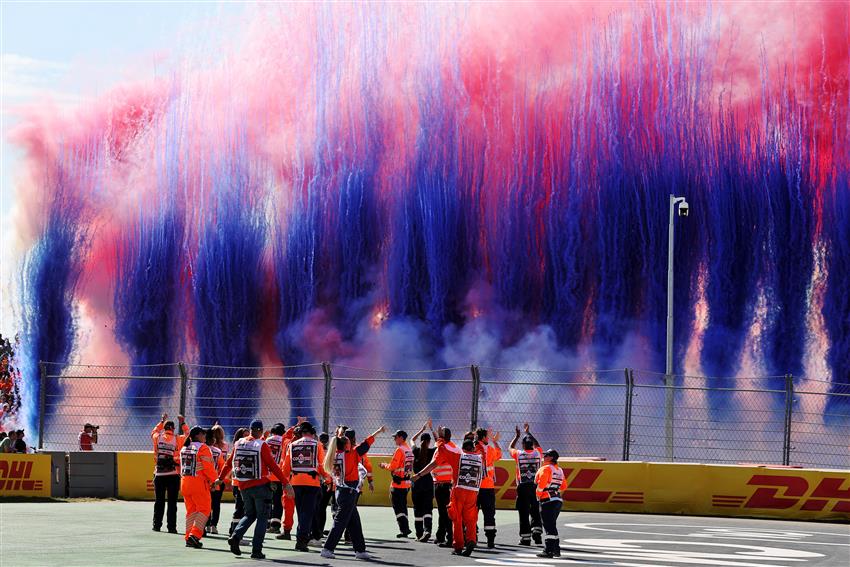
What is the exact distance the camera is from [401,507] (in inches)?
850

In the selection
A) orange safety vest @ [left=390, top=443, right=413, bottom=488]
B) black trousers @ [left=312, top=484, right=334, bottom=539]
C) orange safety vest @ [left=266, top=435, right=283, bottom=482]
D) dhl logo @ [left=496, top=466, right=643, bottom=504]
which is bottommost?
dhl logo @ [left=496, top=466, right=643, bottom=504]

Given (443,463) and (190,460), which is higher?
(190,460)

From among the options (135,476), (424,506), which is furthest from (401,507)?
(135,476)

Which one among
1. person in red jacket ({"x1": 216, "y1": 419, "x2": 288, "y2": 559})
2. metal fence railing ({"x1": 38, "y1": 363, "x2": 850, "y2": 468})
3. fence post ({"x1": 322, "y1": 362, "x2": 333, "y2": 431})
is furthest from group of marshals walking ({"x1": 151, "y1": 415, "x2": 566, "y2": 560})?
metal fence railing ({"x1": 38, "y1": 363, "x2": 850, "y2": 468})

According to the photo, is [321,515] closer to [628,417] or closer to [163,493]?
[163,493]

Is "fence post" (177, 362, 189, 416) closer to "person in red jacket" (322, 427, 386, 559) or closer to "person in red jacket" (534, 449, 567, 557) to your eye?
"person in red jacket" (322, 427, 386, 559)

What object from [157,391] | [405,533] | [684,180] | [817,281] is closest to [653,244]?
[684,180]

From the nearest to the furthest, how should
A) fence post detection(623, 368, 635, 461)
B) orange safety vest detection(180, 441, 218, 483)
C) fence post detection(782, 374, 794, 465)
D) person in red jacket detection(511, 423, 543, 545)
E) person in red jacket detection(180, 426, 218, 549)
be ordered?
person in red jacket detection(180, 426, 218, 549) → orange safety vest detection(180, 441, 218, 483) → person in red jacket detection(511, 423, 543, 545) → fence post detection(782, 374, 794, 465) → fence post detection(623, 368, 635, 461)

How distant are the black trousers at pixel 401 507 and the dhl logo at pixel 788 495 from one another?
8949 millimetres

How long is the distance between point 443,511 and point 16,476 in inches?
522

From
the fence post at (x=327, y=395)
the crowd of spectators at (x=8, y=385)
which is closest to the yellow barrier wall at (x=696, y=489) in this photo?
the fence post at (x=327, y=395)

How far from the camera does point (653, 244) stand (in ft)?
186

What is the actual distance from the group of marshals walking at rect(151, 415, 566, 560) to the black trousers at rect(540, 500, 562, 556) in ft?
0.05

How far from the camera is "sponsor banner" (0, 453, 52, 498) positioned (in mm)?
29125
